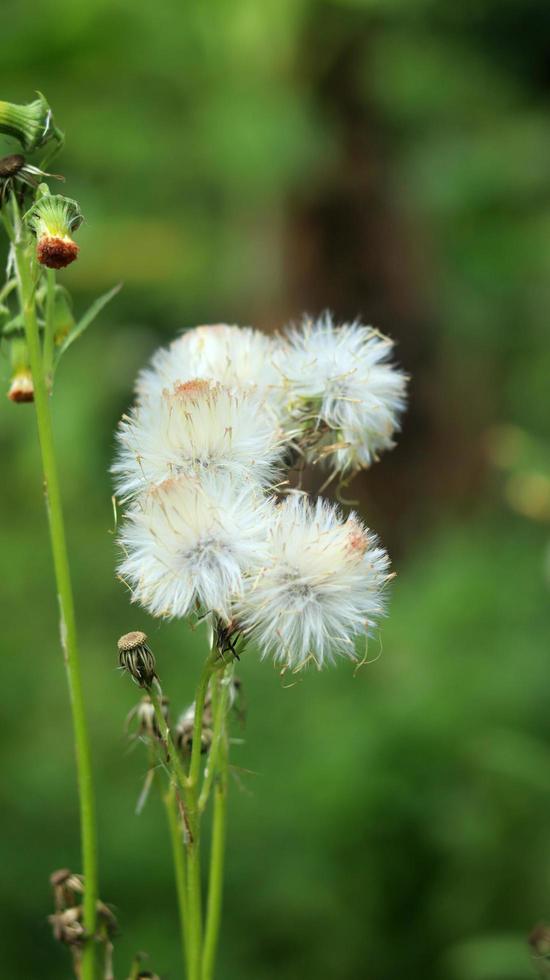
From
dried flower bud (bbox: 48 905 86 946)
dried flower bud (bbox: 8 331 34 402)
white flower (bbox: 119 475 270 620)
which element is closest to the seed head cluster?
white flower (bbox: 119 475 270 620)

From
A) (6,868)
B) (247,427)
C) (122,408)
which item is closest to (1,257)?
(122,408)

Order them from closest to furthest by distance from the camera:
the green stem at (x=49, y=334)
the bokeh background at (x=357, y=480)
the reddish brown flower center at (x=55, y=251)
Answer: the reddish brown flower center at (x=55, y=251), the green stem at (x=49, y=334), the bokeh background at (x=357, y=480)

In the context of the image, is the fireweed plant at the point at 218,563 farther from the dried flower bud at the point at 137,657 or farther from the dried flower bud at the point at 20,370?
the dried flower bud at the point at 20,370

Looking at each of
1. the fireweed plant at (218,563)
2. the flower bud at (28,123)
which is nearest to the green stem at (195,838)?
the fireweed plant at (218,563)

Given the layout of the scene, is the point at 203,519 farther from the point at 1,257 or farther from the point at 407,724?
the point at 1,257

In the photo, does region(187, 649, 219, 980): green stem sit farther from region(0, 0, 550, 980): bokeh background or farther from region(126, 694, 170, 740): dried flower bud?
region(0, 0, 550, 980): bokeh background

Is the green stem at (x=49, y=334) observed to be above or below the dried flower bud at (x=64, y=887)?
above

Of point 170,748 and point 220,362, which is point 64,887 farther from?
point 220,362
